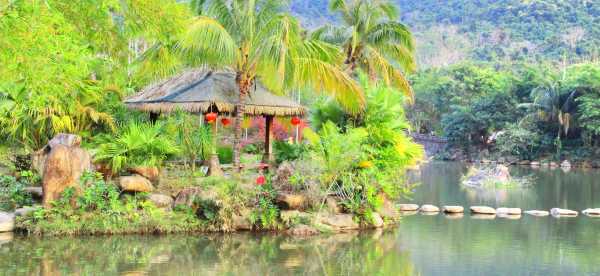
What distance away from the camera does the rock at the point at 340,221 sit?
13195mm

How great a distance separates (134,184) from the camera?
41.0 feet

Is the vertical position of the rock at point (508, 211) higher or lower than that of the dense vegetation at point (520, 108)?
lower

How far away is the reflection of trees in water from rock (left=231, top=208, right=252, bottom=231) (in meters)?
0.36

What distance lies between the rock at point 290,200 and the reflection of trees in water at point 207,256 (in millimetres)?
667

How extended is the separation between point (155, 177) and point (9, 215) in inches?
104

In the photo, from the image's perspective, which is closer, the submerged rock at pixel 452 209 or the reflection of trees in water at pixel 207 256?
the reflection of trees in water at pixel 207 256

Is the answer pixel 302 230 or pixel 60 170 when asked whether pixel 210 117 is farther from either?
pixel 60 170

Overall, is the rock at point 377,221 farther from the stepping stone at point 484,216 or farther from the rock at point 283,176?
the stepping stone at point 484,216

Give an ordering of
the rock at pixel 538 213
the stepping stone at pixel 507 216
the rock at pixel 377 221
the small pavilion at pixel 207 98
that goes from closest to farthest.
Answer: the rock at pixel 377 221 < the small pavilion at pixel 207 98 < the stepping stone at pixel 507 216 < the rock at pixel 538 213

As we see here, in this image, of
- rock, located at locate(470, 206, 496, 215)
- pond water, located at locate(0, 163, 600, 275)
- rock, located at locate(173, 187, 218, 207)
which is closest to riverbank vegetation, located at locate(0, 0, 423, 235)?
rock, located at locate(173, 187, 218, 207)

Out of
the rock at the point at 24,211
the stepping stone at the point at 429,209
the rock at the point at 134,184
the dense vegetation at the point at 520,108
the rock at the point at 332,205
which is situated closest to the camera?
the rock at the point at 24,211

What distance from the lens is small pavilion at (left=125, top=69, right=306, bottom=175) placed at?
14367 mm

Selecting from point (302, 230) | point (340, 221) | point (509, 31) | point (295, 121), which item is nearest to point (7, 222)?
point (302, 230)

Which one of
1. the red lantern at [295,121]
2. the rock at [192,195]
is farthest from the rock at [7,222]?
the red lantern at [295,121]
